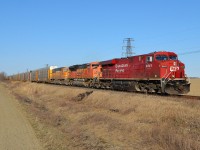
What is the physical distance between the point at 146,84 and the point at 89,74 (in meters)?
16.1

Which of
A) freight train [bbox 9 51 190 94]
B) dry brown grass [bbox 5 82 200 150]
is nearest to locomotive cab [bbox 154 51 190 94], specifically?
freight train [bbox 9 51 190 94]

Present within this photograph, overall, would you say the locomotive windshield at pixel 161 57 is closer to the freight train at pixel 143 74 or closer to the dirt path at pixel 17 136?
the freight train at pixel 143 74

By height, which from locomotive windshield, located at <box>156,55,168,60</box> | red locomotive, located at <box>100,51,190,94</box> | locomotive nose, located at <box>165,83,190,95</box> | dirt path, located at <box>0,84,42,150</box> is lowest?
dirt path, located at <box>0,84,42,150</box>

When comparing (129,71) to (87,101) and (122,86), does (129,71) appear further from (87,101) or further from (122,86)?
(87,101)

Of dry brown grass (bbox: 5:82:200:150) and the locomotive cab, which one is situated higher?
the locomotive cab

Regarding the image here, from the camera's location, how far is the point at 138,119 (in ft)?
47.4

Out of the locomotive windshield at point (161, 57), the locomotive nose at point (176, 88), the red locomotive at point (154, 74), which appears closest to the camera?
the locomotive nose at point (176, 88)

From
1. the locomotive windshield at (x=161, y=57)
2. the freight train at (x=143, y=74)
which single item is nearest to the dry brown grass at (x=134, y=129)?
the freight train at (x=143, y=74)

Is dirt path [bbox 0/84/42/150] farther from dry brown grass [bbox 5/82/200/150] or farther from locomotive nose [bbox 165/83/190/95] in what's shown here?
locomotive nose [bbox 165/83/190/95]

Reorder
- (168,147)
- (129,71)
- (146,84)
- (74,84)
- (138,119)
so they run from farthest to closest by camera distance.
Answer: (74,84)
(129,71)
(146,84)
(138,119)
(168,147)

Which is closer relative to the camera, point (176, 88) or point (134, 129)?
point (134, 129)

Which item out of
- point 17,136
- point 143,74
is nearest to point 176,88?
point 143,74

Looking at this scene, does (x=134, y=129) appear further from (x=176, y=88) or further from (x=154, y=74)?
(x=154, y=74)

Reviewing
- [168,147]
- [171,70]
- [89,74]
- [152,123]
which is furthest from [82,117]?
[89,74]
